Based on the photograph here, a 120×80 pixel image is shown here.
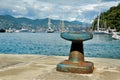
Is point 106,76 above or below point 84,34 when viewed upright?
below

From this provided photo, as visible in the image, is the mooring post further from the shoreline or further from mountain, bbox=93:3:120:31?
mountain, bbox=93:3:120:31

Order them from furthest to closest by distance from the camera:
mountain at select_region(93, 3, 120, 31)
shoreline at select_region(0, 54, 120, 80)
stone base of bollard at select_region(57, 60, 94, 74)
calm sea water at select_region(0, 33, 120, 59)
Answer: mountain at select_region(93, 3, 120, 31) → calm sea water at select_region(0, 33, 120, 59) → stone base of bollard at select_region(57, 60, 94, 74) → shoreline at select_region(0, 54, 120, 80)

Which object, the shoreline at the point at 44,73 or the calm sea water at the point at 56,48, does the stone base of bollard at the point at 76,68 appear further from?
the calm sea water at the point at 56,48

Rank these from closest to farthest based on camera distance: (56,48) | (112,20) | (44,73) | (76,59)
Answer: (44,73) < (76,59) < (56,48) < (112,20)

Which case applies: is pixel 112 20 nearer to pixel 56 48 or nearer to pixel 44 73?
pixel 56 48

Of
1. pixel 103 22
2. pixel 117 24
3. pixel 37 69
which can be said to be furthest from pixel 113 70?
pixel 103 22

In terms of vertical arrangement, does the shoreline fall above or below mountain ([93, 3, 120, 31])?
below

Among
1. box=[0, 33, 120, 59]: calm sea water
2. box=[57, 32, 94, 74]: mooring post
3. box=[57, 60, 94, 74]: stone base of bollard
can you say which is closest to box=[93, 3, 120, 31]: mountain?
box=[0, 33, 120, 59]: calm sea water

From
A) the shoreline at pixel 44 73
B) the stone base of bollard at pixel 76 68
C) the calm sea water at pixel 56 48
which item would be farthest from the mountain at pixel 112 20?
the stone base of bollard at pixel 76 68

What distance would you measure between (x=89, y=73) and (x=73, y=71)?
388 mm

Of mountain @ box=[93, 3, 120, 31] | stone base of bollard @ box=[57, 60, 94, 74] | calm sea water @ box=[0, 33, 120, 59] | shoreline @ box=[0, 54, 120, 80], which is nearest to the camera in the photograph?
shoreline @ box=[0, 54, 120, 80]

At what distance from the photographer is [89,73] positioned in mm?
6930

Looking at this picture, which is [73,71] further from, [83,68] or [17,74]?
[17,74]

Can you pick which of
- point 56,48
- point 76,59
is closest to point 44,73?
point 76,59
